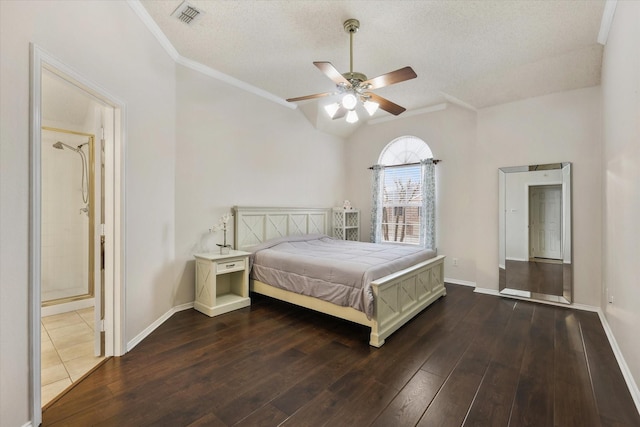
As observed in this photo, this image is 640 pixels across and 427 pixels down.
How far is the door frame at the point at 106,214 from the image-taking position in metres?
1.62

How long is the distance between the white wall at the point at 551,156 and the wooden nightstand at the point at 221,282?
147 inches

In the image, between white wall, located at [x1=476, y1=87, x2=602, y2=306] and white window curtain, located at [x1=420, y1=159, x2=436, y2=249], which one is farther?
white window curtain, located at [x1=420, y1=159, x2=436, y2=249]

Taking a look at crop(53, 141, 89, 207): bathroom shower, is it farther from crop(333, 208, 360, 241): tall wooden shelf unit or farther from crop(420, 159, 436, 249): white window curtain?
crop(420, 159, 436, 249): white window curtain

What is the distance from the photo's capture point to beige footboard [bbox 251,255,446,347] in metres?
2.79

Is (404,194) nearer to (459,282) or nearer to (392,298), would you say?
(459,282)

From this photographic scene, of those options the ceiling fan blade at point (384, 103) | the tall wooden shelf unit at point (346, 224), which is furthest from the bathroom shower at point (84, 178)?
the tall wooden shelf unit at point (346, 224)

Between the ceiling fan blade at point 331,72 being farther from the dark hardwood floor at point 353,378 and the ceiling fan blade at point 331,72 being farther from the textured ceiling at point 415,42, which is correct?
the dark hardwood floor at point 353,378

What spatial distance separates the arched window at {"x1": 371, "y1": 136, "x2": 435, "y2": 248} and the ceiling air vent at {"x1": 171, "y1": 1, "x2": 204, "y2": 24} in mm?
4133

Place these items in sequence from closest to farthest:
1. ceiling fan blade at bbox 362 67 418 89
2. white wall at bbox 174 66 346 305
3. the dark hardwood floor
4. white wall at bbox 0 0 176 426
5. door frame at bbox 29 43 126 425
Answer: white wall at bbox 0 0 176 426 → door frame at bbox 29 43 126 425 → the dark hardwood floor → ceiling fan blade at bbox 362 67 418 89 → white wall at bbox 174 66 346 305

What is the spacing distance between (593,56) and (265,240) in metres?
4.88

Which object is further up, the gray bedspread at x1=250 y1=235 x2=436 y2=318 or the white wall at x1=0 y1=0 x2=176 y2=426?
the white wall at x1=0 y1=0 x2=176 y2=426

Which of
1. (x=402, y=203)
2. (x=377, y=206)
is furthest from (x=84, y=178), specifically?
(x=402, y=203)

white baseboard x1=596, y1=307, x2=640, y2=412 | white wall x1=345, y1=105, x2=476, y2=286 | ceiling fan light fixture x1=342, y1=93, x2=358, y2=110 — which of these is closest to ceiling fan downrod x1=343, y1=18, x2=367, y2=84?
ceiling fan light fixture x1=342, y1=93, x2=358, y2=110

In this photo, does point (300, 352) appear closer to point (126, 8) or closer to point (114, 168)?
point (114, 168)
